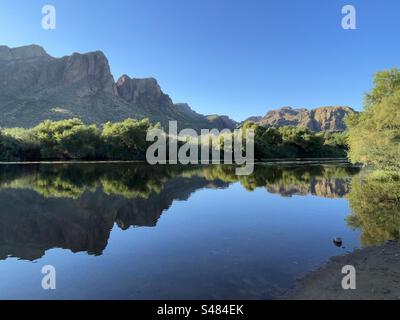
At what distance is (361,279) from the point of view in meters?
10.7

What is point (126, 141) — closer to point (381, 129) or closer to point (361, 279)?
point (381, 129)

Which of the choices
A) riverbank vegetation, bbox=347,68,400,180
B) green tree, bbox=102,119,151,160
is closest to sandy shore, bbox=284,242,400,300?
riverbank vegetation, bbox=347,68,400,180

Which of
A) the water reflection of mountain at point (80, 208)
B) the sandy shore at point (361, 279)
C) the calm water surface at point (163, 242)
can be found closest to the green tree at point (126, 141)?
the water reflection of mountain at point (80, 208)

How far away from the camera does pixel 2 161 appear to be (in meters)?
79.6

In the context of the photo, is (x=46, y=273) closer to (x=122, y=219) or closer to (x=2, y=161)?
(x=122, y=219)

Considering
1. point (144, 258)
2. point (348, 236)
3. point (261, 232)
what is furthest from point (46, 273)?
point (348, 236)

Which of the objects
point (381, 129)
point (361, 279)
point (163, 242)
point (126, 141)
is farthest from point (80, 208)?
point (126, 141)

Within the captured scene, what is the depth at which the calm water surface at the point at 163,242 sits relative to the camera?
11.3 m

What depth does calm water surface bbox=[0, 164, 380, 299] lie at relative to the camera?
37.0ft

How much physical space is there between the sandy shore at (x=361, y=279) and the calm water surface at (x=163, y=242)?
71cm

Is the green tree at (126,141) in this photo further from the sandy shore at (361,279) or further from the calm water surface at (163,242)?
the sandy shore at (361,279)

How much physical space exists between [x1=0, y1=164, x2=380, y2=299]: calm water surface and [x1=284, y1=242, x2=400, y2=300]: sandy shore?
2.33ft

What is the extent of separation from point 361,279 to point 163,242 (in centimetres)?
990

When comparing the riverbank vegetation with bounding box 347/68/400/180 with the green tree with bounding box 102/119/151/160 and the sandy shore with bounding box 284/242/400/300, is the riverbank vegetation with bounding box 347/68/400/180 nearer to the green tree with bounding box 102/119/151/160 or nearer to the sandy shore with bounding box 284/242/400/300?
the sandy shore with bounding box 284/242/400/300
